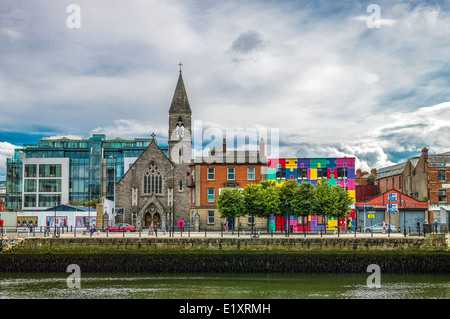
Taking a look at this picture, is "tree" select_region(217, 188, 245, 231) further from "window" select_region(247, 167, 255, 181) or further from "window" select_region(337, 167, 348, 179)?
"window" select_region(337, 167, 348, 179)

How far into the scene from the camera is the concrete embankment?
122ft

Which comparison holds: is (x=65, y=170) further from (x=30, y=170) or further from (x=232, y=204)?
(x=232, y=204)

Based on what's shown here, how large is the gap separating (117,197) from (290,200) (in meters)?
24.7

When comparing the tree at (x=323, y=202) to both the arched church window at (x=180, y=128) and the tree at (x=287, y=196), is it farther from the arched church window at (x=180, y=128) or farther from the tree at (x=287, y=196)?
the arched church window at (x=180, y=128)

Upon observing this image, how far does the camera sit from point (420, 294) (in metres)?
28.3

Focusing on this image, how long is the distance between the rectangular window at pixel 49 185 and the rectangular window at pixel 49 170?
1.12m

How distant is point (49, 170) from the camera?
93750 millimetres

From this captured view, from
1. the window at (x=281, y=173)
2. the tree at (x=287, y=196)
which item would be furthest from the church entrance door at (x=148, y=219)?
the tree at (x=287, y=196)

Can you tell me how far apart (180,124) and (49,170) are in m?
37.1

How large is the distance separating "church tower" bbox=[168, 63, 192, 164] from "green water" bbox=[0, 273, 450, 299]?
3272 cm

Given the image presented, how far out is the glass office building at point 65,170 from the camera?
92000 mm
